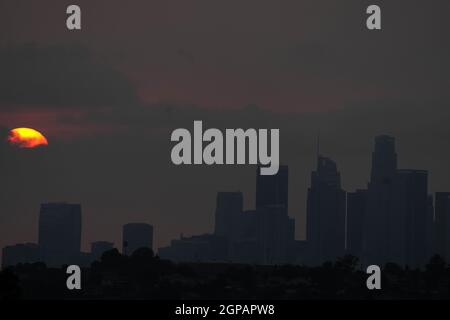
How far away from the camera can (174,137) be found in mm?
138875
